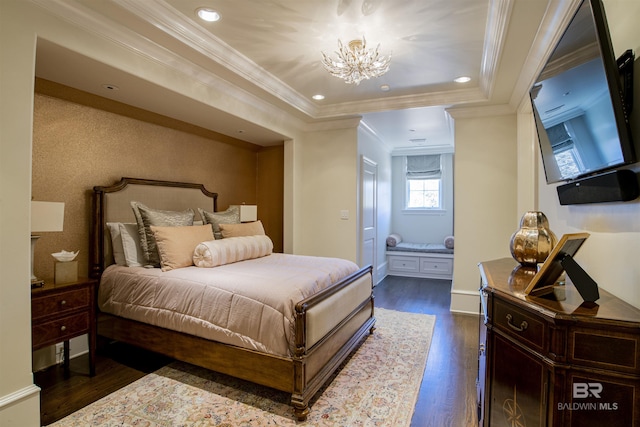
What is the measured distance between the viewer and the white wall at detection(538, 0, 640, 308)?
1.26 meters

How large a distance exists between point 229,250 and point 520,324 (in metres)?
2.36

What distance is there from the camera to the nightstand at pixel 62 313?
6.90ft

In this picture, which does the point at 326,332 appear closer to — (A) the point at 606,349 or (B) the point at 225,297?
(B) the point at 225,297

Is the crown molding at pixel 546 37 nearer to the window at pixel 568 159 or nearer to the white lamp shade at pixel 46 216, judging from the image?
the window at pixel 568 159

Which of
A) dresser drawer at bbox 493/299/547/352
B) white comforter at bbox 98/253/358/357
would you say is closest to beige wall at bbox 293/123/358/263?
white comforter at bbox 98/253/358/357

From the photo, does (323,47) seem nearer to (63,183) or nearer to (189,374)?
(63,183)

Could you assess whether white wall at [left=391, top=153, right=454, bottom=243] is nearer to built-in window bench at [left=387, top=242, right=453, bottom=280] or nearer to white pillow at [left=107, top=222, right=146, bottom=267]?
built-in window bench at [left=387, top=242, right=453, bottom=280]

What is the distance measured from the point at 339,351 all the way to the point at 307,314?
0.70 metres

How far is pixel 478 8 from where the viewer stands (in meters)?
2.24

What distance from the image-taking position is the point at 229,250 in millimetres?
2986

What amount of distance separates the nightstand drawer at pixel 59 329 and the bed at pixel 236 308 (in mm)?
335

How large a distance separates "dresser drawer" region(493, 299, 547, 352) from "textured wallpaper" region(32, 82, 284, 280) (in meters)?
3.18

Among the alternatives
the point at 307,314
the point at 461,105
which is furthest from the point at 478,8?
the point at 307,314

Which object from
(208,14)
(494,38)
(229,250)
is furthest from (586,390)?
(208,14)
